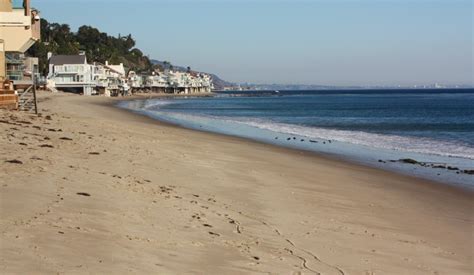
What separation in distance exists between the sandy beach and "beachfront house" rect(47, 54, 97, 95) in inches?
3798

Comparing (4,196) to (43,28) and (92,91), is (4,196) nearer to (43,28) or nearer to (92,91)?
(92,91)

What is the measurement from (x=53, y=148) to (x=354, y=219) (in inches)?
280

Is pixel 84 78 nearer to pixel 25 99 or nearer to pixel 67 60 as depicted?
pixel 67 60

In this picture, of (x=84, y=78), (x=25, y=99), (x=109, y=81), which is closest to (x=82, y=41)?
(x=109, y=81)

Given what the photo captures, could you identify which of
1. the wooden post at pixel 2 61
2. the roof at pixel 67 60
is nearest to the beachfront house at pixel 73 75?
the roof at pixel 67 60

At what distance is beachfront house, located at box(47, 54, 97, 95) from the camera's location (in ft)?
349

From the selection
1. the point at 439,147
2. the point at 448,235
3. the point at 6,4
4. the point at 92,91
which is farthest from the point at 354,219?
the point at 92,91

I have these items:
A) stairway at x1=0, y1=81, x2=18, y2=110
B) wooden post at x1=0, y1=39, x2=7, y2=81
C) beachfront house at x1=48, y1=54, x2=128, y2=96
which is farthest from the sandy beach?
beachfront house at x1=48, y1=54, x2=128, y2=96

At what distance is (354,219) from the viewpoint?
9.22m

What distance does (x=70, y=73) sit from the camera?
355 ft

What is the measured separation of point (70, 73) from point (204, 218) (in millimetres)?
106024

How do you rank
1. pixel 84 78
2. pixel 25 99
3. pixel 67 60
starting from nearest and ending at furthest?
pixel 25 99 < pixel 67 60 < pixel 84 78

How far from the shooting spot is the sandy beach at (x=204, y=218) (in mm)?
5797

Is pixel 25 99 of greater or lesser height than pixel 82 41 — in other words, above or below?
below
